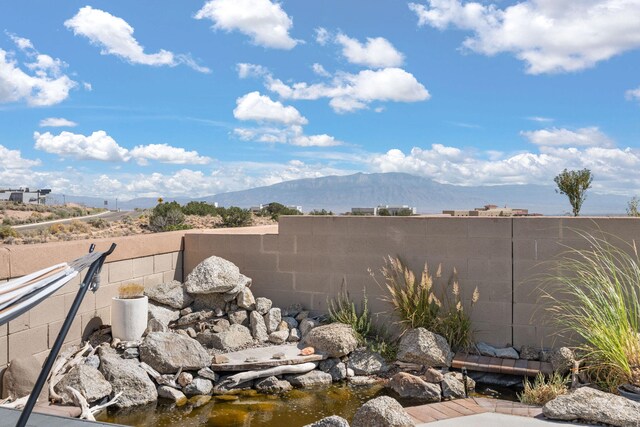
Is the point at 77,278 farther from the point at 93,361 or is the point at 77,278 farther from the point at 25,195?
the point at 25,195

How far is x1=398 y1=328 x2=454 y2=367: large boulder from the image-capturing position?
5.94m

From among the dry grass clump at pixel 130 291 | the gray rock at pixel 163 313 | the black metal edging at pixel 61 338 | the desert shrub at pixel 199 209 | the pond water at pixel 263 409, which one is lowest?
the pond water at pixel 263 409

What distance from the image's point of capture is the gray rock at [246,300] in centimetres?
705

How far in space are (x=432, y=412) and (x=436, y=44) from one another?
12.8 meters

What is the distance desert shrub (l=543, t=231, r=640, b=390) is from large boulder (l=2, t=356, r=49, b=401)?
5.05 meters

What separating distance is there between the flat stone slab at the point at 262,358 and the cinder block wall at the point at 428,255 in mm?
1225

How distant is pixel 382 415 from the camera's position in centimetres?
388

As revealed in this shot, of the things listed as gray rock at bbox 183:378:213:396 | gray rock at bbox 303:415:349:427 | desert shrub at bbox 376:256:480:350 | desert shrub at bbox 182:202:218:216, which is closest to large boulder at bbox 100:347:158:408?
gray rock at bbox 183:378:213:396

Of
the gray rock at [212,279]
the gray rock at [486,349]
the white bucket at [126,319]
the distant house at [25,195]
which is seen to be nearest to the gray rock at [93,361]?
the white bucket at [126,319]

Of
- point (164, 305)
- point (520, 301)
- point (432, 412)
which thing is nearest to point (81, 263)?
point (432, 412)

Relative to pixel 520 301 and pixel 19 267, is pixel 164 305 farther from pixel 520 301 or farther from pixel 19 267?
pixel 520 301

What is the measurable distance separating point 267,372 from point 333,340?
0.84 metres

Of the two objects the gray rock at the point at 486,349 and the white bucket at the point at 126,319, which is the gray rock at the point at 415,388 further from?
the white bucket at the point at 126,319

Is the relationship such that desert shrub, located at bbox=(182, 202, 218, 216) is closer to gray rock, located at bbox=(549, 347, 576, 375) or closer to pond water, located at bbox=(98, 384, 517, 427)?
pond water, located at bbox=(98, 384, 517, 427)
